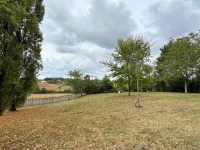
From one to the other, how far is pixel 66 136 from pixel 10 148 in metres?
1.80

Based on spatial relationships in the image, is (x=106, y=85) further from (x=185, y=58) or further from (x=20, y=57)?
(x=20, y=57)

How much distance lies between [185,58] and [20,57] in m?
24.1

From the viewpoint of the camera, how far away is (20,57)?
12.1 meters

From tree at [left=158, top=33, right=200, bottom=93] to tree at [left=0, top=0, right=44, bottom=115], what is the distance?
71.6 feet

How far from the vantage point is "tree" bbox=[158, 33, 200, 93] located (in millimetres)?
23969

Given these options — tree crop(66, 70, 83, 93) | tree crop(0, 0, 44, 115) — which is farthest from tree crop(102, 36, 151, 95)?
tree crop(66, 70, 83, 93)

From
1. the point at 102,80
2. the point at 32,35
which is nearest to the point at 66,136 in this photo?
the point at 32,35

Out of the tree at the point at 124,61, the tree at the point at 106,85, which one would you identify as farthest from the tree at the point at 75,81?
the tree at the point at 124,61

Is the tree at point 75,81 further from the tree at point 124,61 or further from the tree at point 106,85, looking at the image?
the tree at point 124,61

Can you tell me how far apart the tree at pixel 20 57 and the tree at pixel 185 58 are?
71.6 feet

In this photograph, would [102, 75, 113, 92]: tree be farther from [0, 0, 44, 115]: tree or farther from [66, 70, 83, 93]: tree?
[0, 0, 44, 115]: tree

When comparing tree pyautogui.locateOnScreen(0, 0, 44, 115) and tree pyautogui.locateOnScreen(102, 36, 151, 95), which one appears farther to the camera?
tree pyautogui.locateOnScreen(102, 36, 151, 95)

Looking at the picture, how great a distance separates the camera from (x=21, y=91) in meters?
13.3

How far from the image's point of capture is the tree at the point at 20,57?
10.1 meters
